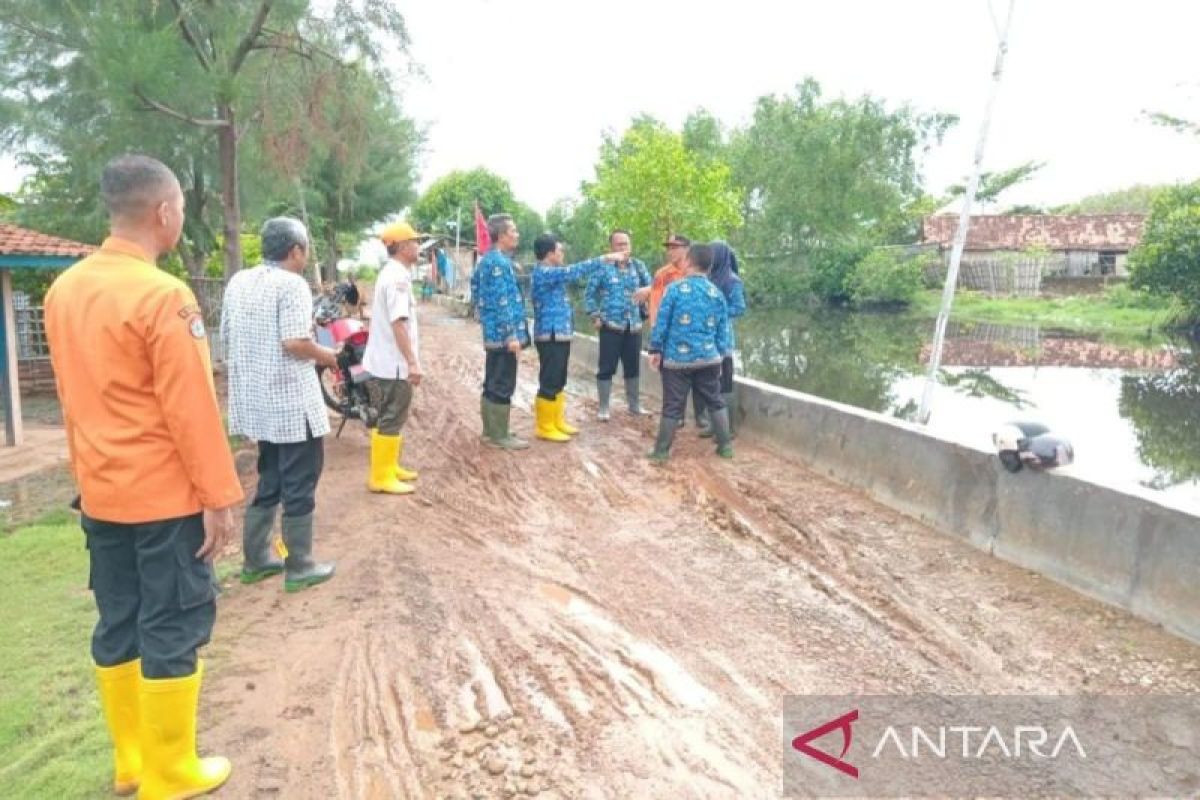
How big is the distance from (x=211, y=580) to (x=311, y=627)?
1.16 meters

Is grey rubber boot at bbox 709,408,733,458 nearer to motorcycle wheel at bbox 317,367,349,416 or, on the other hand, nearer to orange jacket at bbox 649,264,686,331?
orange jacket at bbox 649,264,686,331

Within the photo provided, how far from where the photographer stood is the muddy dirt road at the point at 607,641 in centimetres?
262

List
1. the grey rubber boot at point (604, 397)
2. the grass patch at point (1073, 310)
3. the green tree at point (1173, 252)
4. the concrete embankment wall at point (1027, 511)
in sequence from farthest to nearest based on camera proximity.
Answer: the grass patch at point (1073, 310) → the green tree at point (1173, 252) → the grey rubber boot at point (604, 397) → the concrete embankment wall at point (1027, 511)

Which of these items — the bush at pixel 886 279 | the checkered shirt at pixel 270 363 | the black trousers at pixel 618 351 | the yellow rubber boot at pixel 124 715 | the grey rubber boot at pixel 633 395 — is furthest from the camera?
the bush at pixel 886 279

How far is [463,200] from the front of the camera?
5147cm

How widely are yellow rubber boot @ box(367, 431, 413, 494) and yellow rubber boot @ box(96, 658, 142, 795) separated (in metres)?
3.06

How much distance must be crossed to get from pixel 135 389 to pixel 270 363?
5.12 feet

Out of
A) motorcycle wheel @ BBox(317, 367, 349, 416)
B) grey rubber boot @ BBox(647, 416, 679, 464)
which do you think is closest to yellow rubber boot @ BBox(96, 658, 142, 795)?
grey rubber boot @ BBox(647, 416, 679, 464)

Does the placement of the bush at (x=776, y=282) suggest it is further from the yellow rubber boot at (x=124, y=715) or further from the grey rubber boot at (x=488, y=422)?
the yellow rubber boot at (x=124, y=715)

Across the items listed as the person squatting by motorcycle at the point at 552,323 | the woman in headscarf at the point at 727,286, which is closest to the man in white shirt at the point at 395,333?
the person squatting by motorcycle at the point at 552,323

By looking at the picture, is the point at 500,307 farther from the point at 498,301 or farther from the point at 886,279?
the point at 886,279

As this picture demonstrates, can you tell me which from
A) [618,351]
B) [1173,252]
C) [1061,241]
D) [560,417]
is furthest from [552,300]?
[1061,241]

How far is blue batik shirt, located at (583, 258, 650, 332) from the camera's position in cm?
770

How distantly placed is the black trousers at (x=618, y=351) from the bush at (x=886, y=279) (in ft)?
98.1
